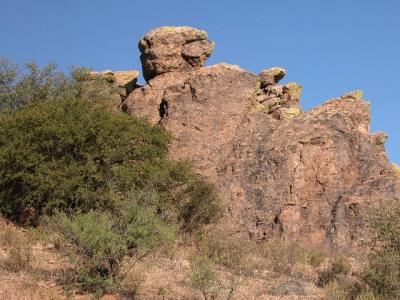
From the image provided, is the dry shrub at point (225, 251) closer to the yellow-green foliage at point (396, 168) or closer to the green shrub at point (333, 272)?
the green shrub at point (333, 272)

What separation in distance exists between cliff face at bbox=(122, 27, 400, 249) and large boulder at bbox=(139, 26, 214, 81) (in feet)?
0.23

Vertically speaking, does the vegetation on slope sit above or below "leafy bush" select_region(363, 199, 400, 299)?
above

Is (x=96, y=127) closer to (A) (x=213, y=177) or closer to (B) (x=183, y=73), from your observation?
(A) (x=213, y=177)

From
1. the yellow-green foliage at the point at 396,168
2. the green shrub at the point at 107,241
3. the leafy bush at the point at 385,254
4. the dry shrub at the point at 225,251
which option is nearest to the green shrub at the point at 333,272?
the leafy bush at the point at 385,254

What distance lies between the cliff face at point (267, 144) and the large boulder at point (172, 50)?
0.07m

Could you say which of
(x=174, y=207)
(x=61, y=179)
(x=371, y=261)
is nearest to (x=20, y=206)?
(x=61, y=179)

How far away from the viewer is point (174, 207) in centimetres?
2619

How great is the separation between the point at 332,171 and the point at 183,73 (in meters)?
11.7

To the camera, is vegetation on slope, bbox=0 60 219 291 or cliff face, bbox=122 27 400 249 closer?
vegetation on slope, bbox=0 60 219 291

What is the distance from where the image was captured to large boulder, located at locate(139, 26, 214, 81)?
122 ft

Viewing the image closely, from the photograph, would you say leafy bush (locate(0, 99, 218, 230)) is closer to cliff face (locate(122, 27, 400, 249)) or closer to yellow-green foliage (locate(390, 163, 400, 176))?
cliff face (locate(122, 27, 400, 249))

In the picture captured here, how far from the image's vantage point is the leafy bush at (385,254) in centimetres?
1614

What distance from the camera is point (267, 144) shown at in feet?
107

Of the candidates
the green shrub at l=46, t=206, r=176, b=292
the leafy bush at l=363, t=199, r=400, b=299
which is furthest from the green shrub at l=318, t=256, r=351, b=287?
the green shrub at l=46, t=206, r=176, b=292
